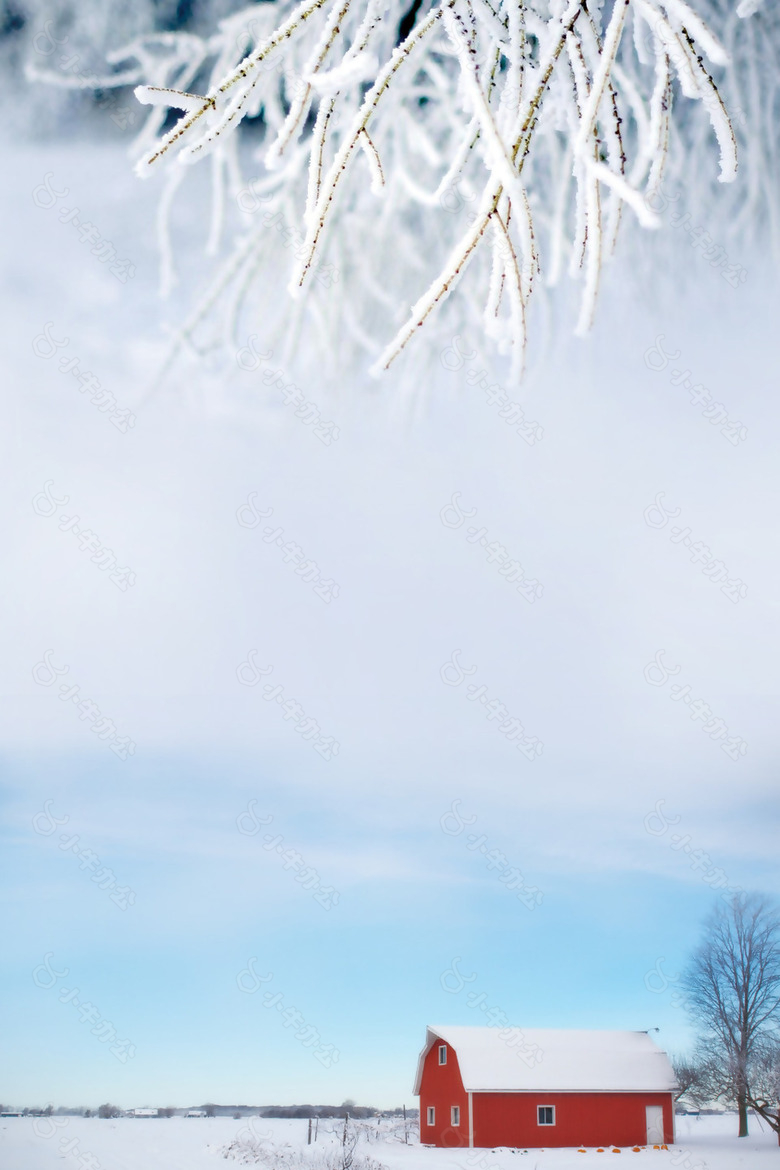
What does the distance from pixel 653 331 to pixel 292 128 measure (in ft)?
2.44

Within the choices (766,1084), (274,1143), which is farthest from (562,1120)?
(274,1143)

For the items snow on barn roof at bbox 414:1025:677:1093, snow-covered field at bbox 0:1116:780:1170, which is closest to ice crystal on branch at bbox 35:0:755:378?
snow-covered field at bbox 0:1116:780:1170

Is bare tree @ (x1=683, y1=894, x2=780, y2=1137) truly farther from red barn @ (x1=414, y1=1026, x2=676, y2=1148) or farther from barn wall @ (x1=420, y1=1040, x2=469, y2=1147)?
barn wall @ (x1=420, y1=1040, x2=469, y2=1147)

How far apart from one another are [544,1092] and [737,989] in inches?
77.5

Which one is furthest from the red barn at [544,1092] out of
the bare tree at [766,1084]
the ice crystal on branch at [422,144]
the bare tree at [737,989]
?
the ice crystal on branch at [422,144]

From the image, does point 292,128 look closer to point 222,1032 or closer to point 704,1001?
point 222,1032

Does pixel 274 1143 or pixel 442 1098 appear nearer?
pixel 274 1143

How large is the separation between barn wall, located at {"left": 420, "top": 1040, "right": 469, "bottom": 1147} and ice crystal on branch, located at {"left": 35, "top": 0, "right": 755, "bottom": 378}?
6645 millimetres

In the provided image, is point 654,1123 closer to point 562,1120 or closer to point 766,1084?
point 562,1120

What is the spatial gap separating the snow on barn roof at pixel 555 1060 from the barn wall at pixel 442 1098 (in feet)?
0.44

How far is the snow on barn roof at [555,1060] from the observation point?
610cm

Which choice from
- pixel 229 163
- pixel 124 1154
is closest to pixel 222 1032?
pixel 124 1154

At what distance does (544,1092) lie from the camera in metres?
5.98

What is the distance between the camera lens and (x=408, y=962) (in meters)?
7.89
